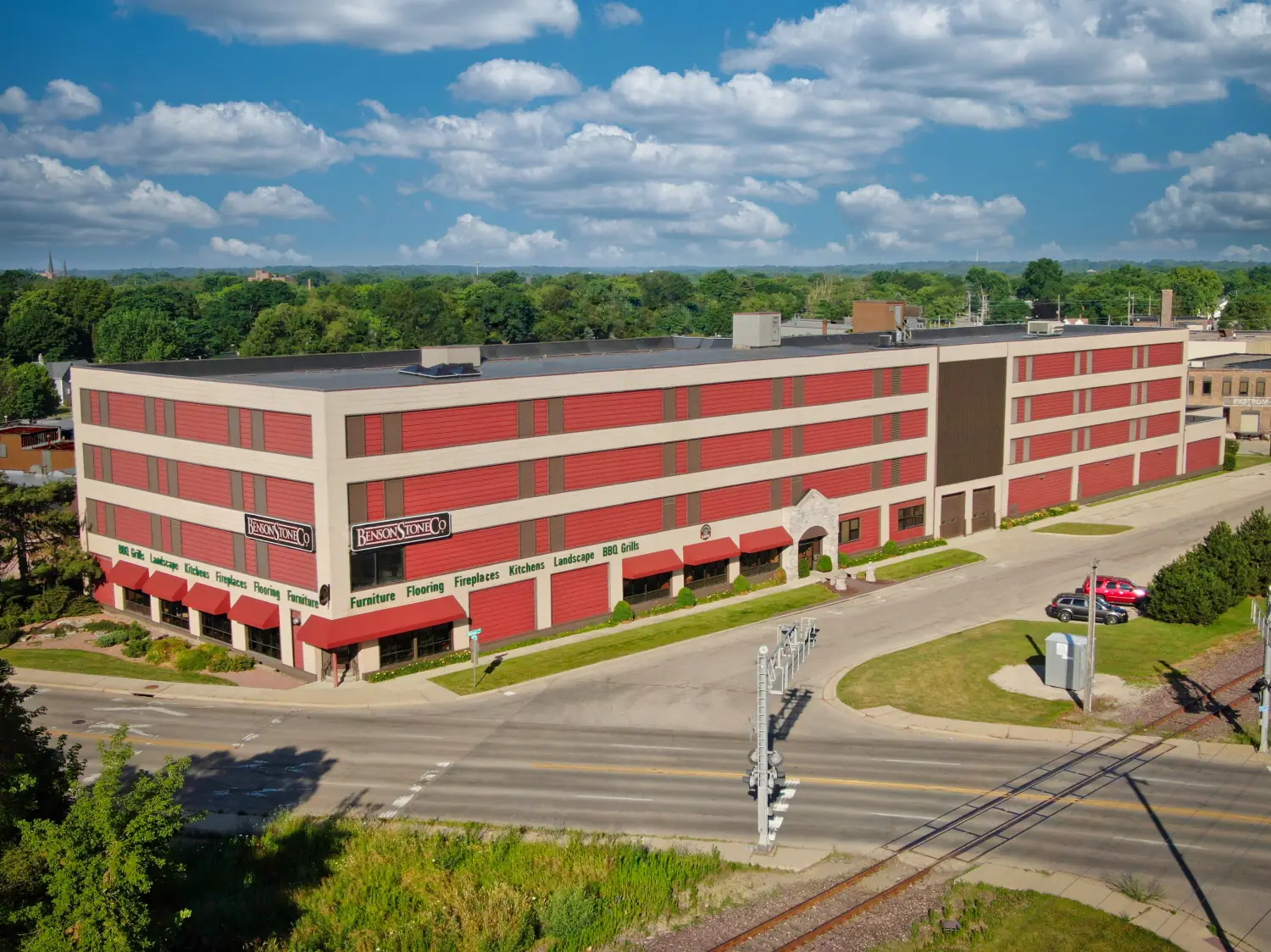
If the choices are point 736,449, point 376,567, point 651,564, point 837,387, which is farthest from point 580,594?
point 837,387

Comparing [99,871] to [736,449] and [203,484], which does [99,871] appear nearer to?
[203,484]

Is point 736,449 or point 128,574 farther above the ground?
point 736,449

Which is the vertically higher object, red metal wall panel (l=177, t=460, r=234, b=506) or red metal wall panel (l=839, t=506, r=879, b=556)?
red metal wall panel (l=177, t=460, r=234, b=506)

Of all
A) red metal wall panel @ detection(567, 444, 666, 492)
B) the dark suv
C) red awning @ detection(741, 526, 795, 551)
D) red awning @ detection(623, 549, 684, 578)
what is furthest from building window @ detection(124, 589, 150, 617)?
the dark suv

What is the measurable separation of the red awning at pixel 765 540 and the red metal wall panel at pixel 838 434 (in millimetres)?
5904

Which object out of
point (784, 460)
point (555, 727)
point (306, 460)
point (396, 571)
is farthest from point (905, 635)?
point (306, 460)

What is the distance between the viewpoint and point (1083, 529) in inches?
3469

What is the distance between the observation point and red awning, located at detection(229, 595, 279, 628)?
5612 cm

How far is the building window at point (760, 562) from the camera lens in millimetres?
71375

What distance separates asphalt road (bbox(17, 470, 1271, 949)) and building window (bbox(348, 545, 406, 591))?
6.42 m

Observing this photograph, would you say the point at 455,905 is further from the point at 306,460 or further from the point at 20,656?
the point at 20,656

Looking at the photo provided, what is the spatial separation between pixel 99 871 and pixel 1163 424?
3982 inches

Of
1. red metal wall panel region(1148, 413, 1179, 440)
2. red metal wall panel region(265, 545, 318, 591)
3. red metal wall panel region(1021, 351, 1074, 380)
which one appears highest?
red metal wall panel region(1021, 351, 1074, 380)

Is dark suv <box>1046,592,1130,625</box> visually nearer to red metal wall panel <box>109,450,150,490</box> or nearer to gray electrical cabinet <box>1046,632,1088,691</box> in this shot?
gray electrical cabinet <box>1046,632,1088,691</box>
